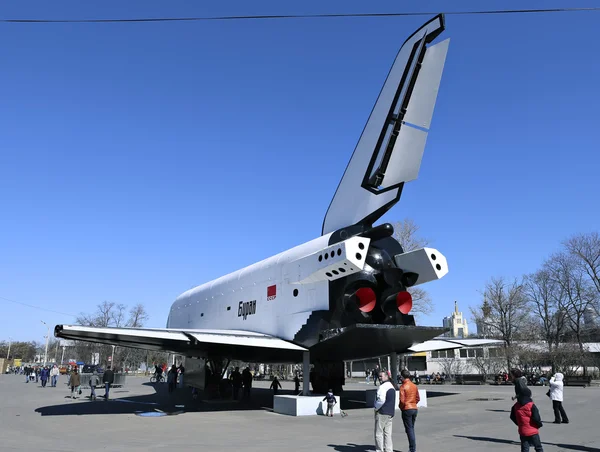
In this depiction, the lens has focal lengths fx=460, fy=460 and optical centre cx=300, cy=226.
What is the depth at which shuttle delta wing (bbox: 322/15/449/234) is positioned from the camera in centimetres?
1164

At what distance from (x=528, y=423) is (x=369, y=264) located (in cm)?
657

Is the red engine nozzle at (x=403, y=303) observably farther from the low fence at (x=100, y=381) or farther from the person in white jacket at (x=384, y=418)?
the low fence at (x=100, y=381)

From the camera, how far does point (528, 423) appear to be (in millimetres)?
5734

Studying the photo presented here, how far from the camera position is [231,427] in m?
9.84

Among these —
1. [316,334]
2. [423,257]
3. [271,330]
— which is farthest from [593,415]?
[271,330]

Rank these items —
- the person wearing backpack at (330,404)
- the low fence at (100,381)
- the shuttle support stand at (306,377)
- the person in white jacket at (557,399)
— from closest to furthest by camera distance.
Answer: the person in white jacket at (557,399), the person wearing backpack at (330,404), the shuttle support stand at (306,377), the low fence at (100,381)

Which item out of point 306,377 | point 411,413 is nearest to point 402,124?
point 306,377

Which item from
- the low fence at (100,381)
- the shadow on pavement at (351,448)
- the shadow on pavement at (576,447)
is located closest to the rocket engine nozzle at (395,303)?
the shadow on pavement at (351,448)

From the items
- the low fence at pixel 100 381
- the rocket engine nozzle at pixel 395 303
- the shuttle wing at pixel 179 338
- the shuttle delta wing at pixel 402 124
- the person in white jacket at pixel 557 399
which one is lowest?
the low fence at pixel 100 381

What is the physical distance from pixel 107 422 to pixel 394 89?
1077 centimetres

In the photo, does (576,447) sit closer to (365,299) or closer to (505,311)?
(365,299)

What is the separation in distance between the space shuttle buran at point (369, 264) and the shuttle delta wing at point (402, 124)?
25 mm

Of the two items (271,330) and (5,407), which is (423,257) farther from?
(5,407)

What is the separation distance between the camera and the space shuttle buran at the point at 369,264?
1148cm
